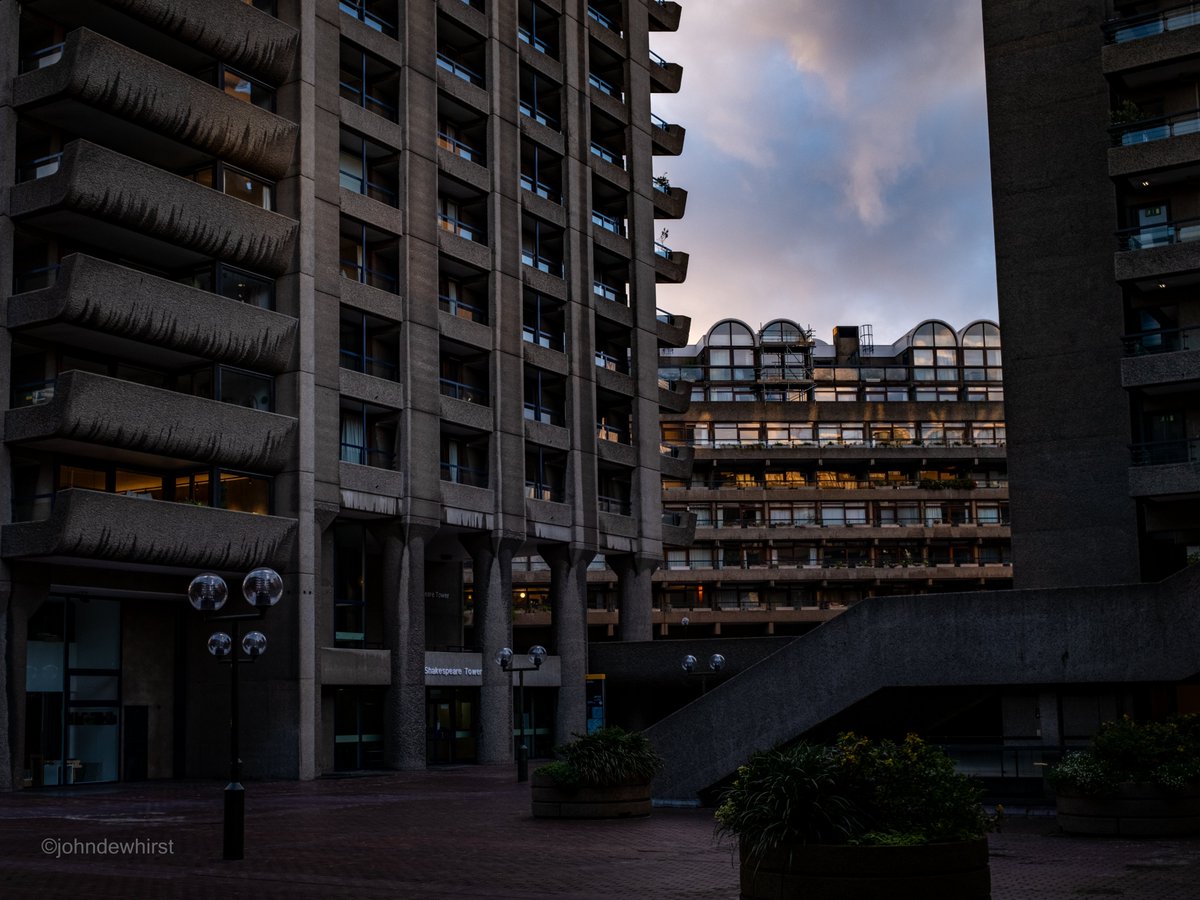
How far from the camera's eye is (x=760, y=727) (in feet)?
88.8

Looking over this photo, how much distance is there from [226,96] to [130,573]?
15323mm

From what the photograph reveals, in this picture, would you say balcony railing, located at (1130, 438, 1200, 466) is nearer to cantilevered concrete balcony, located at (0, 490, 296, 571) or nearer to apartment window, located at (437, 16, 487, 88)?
cantilevered concrete balcony, located at (0, 490, 296, 571)

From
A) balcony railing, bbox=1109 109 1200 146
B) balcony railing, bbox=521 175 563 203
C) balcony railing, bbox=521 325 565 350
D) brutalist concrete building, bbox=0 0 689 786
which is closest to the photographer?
balcony railing, bbox=1109 109 1200 146

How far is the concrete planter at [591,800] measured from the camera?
26.4 metres

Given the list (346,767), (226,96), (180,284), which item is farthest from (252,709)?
(226,96)

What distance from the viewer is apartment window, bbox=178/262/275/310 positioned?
1774 inches

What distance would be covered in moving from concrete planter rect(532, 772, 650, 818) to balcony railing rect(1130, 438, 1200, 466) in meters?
19.6

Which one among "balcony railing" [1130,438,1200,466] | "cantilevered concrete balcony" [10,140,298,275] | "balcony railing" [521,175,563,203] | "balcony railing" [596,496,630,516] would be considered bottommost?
"balcony railing" [1130,438,1200,466]

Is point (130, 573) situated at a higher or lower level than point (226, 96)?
lower

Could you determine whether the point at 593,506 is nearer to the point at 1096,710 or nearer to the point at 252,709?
the point at 252,709

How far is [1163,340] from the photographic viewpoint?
39.2 m

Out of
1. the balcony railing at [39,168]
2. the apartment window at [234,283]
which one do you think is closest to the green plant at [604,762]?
the apartment window at [234,283]

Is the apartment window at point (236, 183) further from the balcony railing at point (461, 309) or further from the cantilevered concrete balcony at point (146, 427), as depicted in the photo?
the balcony railing at point (461, 309)

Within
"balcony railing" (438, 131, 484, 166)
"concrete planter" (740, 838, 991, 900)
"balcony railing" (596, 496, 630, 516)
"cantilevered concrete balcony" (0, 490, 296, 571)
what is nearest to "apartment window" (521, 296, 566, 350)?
"balcony railing" (438, 131, 484, 166)
